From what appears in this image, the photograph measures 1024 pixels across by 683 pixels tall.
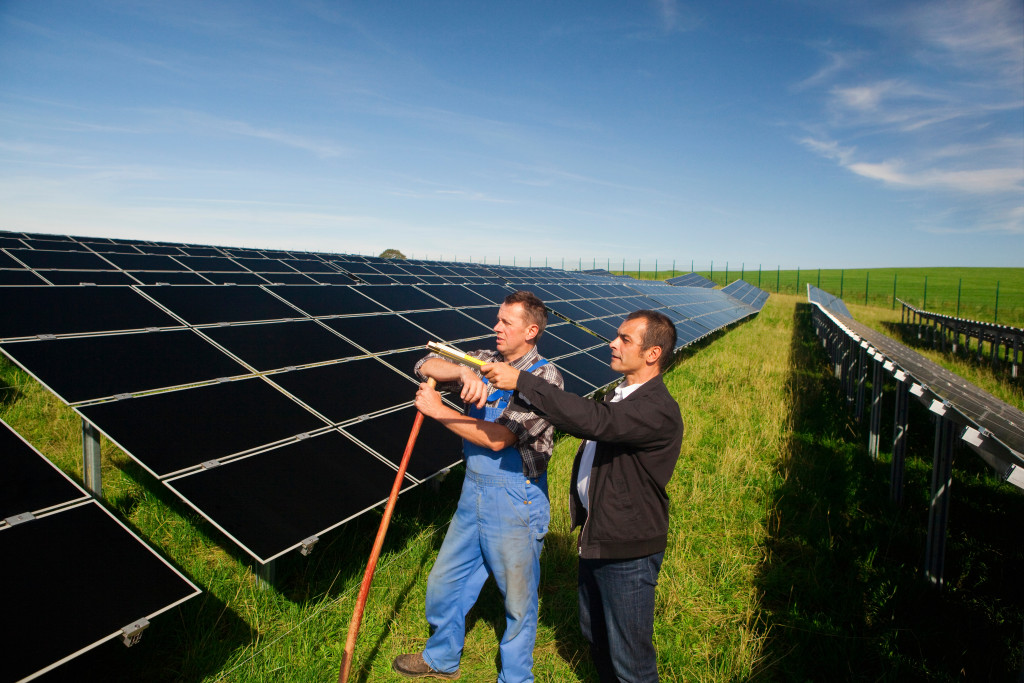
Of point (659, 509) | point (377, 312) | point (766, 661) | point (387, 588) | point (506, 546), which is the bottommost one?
point (766, 661)

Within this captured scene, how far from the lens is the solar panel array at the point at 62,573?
2449 millimetres

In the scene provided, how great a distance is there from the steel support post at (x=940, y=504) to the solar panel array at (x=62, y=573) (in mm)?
6112

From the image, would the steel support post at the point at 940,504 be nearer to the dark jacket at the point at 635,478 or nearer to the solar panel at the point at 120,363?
the dark jacket at the point at 635,478

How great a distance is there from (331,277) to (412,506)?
9.76 metres

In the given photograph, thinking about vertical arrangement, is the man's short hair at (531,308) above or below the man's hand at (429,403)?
above

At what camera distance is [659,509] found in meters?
3.23

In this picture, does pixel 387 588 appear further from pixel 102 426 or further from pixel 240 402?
pixel 102 426

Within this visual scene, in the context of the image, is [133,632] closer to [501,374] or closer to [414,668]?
[414,668]

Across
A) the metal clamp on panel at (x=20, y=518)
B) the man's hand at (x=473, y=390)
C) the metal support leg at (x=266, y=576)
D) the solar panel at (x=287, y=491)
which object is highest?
the man's hand at (x=473, y=390)

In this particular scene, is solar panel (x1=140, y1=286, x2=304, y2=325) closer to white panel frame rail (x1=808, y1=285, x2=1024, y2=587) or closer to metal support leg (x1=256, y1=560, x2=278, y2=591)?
metal support leg (x1=256, y1=560, x2=278, y2=591)

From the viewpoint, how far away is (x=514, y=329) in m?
3.67

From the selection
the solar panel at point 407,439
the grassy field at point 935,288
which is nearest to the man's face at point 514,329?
the solar panel at point 407,439

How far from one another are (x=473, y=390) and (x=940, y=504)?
197 inches

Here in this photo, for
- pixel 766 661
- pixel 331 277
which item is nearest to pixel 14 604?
pixel 766 661
